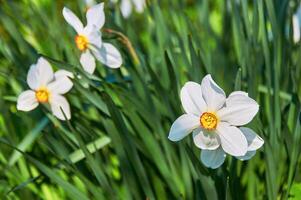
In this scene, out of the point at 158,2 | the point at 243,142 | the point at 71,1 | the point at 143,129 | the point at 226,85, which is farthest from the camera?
the point at 71,1

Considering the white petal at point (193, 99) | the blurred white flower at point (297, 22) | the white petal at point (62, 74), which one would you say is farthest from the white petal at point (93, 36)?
the blurred white flower at point (297, 22)

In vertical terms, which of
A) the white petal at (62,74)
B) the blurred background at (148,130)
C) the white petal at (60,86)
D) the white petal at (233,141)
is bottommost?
the blurred background at (148,130)

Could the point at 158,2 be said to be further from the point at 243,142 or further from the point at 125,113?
the point at 243,142

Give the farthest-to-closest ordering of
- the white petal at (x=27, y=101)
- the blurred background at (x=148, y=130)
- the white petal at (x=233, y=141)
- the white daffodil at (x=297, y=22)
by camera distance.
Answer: the white daffodil at (x=297, y=22)
the white petal at (x=27, y=101)
the blurred background at (x=148, y=130)
the white petal at (x=233, y=141)

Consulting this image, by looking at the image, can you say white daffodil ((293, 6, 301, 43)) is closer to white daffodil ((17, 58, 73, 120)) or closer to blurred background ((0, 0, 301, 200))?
blurred background ((0, 0, 301, 200))

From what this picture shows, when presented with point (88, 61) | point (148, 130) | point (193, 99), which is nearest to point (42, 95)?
point (88, 61)

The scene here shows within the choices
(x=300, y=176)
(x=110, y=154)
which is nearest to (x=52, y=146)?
(x=110, y=154)

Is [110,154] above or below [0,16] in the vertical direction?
below

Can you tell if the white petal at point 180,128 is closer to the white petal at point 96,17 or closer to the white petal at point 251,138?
the white petal at point 251,138
